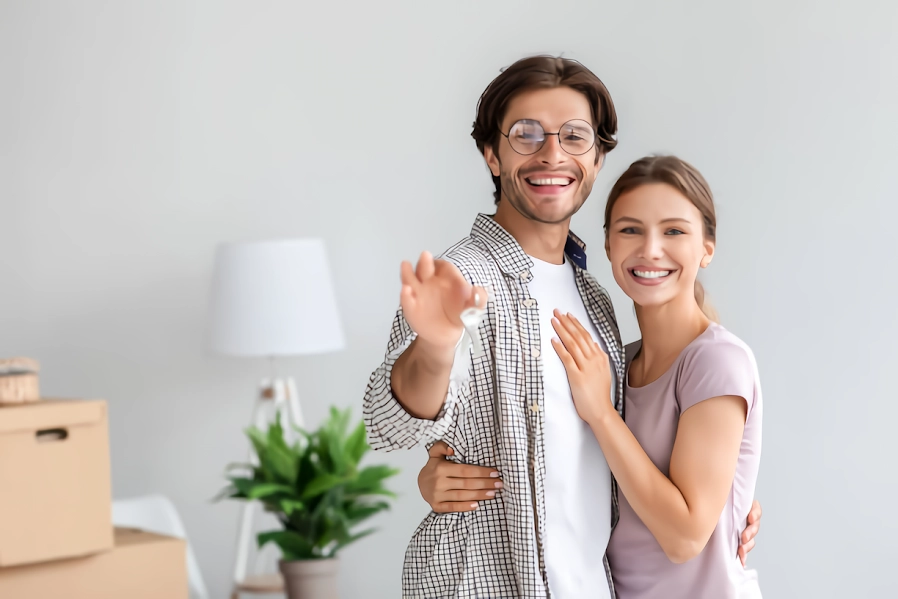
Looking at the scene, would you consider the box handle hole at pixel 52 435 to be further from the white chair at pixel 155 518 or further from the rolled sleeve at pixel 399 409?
the rolled sleeve at pixel 399 409

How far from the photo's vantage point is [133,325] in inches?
111

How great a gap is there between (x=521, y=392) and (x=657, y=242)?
319 millimetres

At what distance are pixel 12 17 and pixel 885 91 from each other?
264 centimetres

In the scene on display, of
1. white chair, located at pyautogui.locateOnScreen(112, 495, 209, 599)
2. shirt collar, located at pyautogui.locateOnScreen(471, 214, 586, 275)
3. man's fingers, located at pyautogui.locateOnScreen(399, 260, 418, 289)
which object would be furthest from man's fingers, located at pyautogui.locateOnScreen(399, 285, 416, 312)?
white chair, located at pyautogui.locateOnScreen(112, 495, 209, 599)

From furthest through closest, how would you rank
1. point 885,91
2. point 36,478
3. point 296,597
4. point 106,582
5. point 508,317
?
1. point 885,91
2. point 296,597
3. point 106,582
4. point 36,478
5. point 508,317

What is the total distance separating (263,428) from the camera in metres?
2.90

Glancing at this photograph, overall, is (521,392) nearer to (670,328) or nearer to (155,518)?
(670,328)

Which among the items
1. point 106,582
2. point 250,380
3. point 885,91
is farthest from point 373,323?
point 885,91

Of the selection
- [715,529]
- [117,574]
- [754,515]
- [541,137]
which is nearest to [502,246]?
[541,137]

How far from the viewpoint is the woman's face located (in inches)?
52.9

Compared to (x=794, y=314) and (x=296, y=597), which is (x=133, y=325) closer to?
(x=296, y=597)

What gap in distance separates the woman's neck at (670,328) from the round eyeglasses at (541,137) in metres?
0.28

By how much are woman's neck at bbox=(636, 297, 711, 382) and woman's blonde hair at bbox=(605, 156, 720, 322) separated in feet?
0.40

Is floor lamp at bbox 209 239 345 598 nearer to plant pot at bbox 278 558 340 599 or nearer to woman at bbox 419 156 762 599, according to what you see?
plant pot at bbox 278 558 340 599
